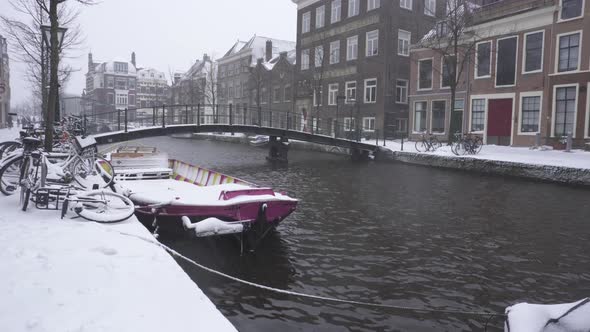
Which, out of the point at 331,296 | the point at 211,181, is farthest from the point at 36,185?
the point at 331,296

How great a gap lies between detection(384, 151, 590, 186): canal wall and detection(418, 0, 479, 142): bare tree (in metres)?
4.11

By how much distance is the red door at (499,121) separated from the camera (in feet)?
80.1

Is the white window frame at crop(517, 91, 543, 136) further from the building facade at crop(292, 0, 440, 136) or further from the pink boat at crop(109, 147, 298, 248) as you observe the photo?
the pink boat at crop(109, 147, 298, 248)

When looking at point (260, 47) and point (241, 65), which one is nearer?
point (260, 47)

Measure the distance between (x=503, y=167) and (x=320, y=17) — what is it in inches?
1044

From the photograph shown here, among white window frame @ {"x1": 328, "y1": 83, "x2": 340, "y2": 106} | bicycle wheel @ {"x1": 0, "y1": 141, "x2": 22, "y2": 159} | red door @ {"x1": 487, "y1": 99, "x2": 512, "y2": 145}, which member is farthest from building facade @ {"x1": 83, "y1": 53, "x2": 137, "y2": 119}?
bicycle wheel @ {"x1": 0, "y1": 141, "x2": 22, "y2": 159}

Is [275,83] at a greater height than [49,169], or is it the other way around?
[275,83]

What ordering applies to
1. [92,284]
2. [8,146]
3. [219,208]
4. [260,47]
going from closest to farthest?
[92,284] → [219,208] → [8,146] → [260,47]

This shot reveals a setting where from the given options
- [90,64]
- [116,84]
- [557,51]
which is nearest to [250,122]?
[557,51]

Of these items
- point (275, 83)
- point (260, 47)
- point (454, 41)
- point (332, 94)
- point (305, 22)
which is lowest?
point (332, 94)

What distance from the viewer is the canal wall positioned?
15242 mm

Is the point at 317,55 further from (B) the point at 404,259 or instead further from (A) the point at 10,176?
(B) the point at 404,259

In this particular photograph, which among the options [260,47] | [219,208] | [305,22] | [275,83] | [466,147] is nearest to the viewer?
[219,208]

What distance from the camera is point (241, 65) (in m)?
54.6
